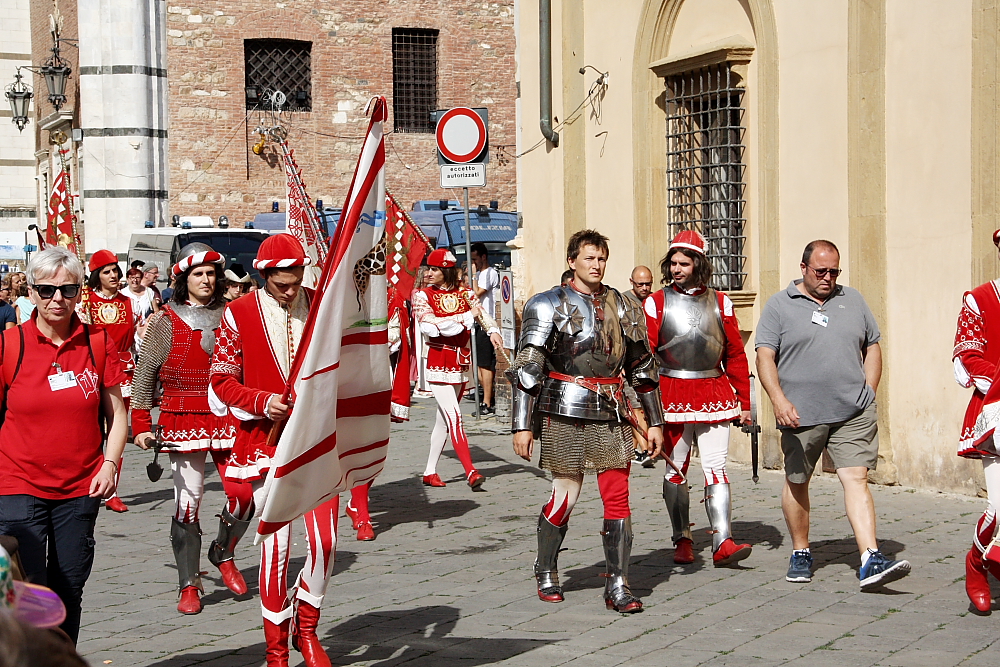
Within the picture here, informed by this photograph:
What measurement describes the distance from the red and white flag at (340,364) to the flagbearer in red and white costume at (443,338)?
5583mm

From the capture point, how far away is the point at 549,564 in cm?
707

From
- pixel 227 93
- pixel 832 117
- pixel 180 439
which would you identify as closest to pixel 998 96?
pixel 832 117

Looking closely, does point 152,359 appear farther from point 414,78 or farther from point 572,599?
point 414,78

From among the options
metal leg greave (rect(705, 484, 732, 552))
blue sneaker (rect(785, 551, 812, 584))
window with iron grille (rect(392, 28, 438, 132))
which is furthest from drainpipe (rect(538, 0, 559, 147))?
window with iron grille (rect(392, 28, 438, 132))

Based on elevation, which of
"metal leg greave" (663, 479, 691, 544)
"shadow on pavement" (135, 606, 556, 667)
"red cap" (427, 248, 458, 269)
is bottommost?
"shadow on pavement" (135, 606, 556, 667)

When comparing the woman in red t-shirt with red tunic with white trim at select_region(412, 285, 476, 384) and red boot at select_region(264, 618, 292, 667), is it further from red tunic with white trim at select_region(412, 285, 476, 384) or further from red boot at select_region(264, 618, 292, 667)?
red tunic with white trim at select_region(412, 285, 476, 384)

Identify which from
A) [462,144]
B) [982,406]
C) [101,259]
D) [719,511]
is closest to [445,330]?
[101,259]

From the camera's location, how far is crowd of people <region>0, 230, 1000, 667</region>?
17.8 ft

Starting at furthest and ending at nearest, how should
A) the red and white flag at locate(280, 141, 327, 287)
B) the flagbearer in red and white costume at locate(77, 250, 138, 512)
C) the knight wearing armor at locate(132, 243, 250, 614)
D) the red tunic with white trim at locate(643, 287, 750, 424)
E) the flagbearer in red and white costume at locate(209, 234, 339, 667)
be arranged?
the flagbearer in red and white costume at locate(77, 250, 138, 512) < the red and white flag at locate(280, 141, 327, 287) < the red tunic with white trim at locate(643, 287, 750, 424) < the knight wearing armor at locate(132, 243, 250, 614) < the flagbearer in red and white costume at locate(209, 234, 339, 667)

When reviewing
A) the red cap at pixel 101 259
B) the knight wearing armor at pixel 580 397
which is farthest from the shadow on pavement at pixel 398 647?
the red cap at pixel 101 259

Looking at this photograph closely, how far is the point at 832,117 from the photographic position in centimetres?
1093

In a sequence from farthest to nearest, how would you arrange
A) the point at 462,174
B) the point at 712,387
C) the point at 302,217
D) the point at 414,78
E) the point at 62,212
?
the point at 414,78 < the point at 62,212 < the point at 462,174 < the point at 302,217 < the point at 712,387

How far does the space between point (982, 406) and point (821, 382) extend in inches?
38.1

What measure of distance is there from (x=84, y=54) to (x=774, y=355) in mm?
24226
